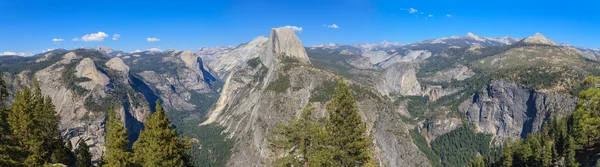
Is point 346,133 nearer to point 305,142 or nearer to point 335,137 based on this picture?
point 335,137

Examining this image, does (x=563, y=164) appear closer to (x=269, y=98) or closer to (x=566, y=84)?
(x=566, y=84)

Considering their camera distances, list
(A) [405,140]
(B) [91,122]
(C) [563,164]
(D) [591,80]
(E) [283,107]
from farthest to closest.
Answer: (B) [91,122], (E) [283,107], (A) [405,140], (C) [563,164], (D) [591,80]

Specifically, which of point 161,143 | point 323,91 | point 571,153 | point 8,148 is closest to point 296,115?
point 323,91

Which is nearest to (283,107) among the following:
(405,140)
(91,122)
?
(405,140)

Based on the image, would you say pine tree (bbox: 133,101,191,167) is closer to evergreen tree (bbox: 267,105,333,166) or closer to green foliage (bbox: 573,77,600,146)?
evergreen tree (bbox: 267,105,333,166)

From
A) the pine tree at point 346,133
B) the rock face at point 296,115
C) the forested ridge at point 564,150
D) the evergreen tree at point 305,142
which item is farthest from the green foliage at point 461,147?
the evergreen tree at point 305,142

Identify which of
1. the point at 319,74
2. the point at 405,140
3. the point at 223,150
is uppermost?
the point at 319,74
